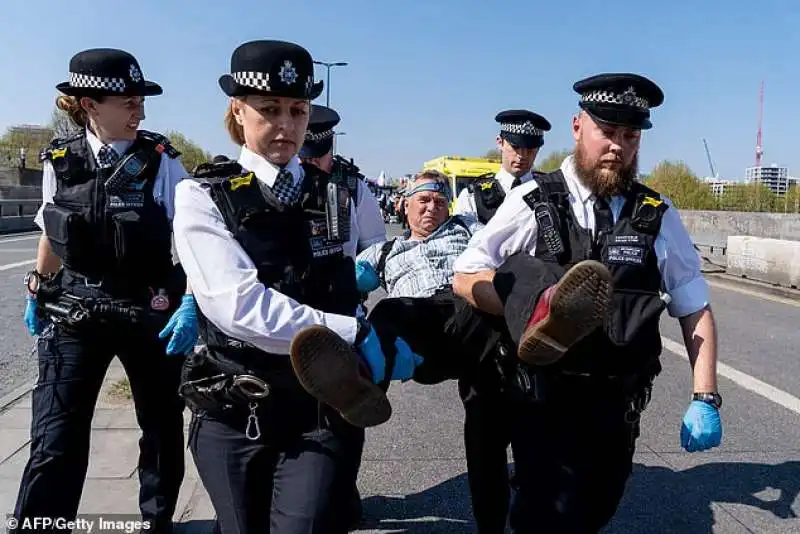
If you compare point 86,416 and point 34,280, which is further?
point 34,280

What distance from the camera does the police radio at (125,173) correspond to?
11.0 ft

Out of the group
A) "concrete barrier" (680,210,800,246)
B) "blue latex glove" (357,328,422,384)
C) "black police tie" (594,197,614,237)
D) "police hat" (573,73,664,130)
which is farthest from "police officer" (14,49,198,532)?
"concrete barrier" (680,210,800,246)

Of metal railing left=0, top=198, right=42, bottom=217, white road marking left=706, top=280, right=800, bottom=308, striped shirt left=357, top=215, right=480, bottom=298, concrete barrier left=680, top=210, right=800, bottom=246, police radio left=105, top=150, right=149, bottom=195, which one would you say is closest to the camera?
Answer: police radio left=105, top=150, right=149, bottom=195

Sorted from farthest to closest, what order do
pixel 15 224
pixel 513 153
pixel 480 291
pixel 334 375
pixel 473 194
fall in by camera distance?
pixel 15 224 → pixel 513 153 → pixel 473 194 → pixel 480 291 → pixel 334 375

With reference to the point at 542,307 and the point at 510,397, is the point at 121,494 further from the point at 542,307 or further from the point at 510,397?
the point at 542,307

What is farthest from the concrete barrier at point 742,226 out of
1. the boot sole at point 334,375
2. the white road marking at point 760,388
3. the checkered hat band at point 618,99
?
the boot sole at point 334,375

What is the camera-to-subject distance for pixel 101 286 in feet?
11.0

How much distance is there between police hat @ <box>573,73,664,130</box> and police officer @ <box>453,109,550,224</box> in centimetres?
265

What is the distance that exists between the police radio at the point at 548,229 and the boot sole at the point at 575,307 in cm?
40

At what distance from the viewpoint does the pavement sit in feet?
13.0

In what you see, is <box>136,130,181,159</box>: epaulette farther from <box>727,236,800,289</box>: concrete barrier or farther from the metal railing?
the metal railing

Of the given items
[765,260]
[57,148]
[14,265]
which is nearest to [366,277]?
[57,148]

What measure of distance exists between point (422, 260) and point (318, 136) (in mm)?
1274

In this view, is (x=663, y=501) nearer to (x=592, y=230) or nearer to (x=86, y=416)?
(x=592, y=230)
